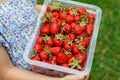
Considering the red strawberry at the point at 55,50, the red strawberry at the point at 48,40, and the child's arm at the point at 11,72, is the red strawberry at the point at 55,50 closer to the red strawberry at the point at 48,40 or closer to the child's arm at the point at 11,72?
the red strawberry at the point at 48,40

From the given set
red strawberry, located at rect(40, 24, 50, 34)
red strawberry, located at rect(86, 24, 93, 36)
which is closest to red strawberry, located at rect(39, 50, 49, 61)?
red strawberry, located at rect(40, 24, 50, 34)

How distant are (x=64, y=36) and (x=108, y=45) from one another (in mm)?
876

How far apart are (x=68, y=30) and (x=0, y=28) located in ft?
0.94

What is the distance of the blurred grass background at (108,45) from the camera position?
2230 millimetres

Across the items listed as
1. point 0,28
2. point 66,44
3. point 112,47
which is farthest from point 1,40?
point 112,47

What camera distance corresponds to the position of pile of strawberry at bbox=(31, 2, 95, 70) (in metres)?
1.47

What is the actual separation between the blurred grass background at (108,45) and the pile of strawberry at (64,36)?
682 millimetres

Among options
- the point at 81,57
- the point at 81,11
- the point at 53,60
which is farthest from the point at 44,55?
the point at 81,11

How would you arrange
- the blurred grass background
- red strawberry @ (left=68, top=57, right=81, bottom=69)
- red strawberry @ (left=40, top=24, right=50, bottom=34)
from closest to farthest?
1. red strawberry @ (left=68, top=57, right=81, bottom=69)
2. red strawberry @ (left=40, top=24, right=50, bottom=34)
3. the blurred grass background

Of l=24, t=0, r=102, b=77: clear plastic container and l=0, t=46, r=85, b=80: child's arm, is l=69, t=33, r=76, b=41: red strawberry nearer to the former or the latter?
l=24, t=0, r=102, b=77: clear plastic container

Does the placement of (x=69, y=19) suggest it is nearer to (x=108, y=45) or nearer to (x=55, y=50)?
(x=55, y=50)

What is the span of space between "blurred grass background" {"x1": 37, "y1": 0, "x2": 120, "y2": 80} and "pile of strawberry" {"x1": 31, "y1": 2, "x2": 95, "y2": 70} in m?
0.68

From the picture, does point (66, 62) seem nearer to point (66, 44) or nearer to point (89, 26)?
point (66, 44)

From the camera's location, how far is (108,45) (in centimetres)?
236
